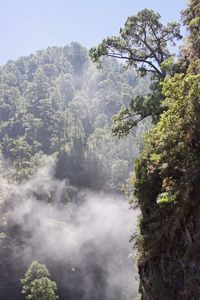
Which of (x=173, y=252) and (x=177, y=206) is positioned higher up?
(x=177, y=206)

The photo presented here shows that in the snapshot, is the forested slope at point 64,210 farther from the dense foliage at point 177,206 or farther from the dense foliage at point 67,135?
the dense foliage at point 177,206

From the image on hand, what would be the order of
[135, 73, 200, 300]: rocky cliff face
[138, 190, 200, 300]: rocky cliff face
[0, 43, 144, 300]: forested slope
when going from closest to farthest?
[138, 190, 200, 300]: rocky cliff face
[135, 73, 200, 300]: rocky cliff face
[0, 43, 144, 300]: forested slope

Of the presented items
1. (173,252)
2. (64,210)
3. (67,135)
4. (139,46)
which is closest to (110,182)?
(64,210)

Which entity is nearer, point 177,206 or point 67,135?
point 177,206

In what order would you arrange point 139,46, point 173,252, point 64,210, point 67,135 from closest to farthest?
1. point 173,252
2. point 139,46
3. point 64,210
4. point 67,135

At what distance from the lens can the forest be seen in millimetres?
11711

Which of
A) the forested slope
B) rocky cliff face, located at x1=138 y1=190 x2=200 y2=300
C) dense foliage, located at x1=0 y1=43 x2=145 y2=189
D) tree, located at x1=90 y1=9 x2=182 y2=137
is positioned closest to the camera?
rocky cliff face, located at x1=138 y1=190 x2=200 y2=300

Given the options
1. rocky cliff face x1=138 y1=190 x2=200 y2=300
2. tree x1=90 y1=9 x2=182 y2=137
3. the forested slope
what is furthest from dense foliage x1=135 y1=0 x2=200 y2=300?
the forested slope

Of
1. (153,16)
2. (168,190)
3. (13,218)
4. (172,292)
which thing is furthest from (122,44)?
(13,218)

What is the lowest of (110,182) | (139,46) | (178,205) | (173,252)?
(173,252)

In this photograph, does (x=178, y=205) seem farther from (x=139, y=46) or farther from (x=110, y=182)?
(x=110, y=182)

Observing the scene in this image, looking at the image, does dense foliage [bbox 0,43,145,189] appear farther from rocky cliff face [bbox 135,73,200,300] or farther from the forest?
rocky cliff face [bbox 135,73,200,300]

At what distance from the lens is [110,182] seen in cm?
11344

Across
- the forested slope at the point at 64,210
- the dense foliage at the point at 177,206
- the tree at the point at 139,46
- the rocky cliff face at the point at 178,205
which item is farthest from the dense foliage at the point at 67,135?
the rocky cliff face at the point at 178,205
